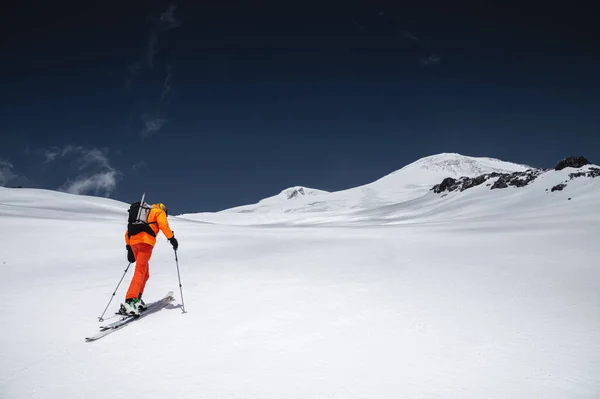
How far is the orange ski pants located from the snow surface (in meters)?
0.74

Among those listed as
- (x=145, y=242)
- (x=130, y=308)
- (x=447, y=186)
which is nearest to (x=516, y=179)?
(x=447, y=186)

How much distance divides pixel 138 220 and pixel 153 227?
313mm

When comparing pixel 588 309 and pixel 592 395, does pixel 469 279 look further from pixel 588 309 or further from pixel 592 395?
pixel 592 395

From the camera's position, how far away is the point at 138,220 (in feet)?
24.5

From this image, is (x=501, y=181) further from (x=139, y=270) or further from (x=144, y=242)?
(x=139, y=270)

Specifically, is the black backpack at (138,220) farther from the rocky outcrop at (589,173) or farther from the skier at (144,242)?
the rocky outcrop at (589,173)

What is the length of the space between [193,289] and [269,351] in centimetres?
387

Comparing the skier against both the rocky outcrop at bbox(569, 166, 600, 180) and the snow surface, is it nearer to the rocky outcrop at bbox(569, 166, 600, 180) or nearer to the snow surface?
the snow surface

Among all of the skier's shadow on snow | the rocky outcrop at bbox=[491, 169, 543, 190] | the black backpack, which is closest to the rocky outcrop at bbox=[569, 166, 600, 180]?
the rocky outcrop at bbox=[491, 169, 543, 190]

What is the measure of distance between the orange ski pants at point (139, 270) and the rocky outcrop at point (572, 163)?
5912 centimetres

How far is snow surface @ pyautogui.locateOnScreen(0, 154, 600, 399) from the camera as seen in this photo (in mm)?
4453

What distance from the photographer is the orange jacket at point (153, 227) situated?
7.49m

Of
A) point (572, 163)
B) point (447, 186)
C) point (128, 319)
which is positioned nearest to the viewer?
point (128, 319)

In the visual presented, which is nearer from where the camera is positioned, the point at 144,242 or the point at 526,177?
the point at 144,242
